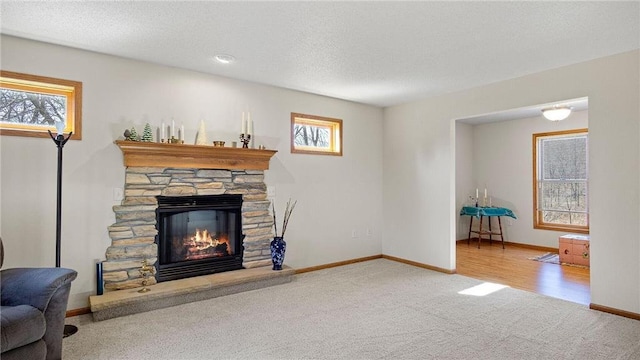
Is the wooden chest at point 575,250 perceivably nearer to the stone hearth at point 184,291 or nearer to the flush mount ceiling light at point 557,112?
the flush mount ceiling light at point 557,112

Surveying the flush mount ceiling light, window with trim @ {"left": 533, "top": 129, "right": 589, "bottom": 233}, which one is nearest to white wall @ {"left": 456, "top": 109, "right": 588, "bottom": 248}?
window with trim @ {"left": 533, "top": 129, "right": 589, "bottom": 233}

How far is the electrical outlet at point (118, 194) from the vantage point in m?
3.51

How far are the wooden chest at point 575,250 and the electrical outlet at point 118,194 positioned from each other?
5992 mm

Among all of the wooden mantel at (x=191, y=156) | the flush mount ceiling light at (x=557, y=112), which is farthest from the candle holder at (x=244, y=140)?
the flush mount ceiling light at (x=557, y=112)

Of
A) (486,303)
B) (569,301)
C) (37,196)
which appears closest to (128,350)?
(37,196)

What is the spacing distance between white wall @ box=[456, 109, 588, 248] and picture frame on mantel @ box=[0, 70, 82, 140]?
21.3ft

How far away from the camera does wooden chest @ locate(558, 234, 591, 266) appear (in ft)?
17.0

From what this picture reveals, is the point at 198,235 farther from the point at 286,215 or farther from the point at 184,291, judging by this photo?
the point at 286,215

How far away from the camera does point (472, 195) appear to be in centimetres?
754

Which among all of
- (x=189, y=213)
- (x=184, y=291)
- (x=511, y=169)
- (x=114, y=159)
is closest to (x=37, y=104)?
(x=114, y=159)

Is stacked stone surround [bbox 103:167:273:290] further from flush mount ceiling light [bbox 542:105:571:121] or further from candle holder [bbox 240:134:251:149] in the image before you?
flush mount ceiling light [bbox 542:105:571:121]

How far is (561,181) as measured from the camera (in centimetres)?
639

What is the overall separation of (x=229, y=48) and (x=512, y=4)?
230 centimetres

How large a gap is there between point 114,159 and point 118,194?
345 millimetres
